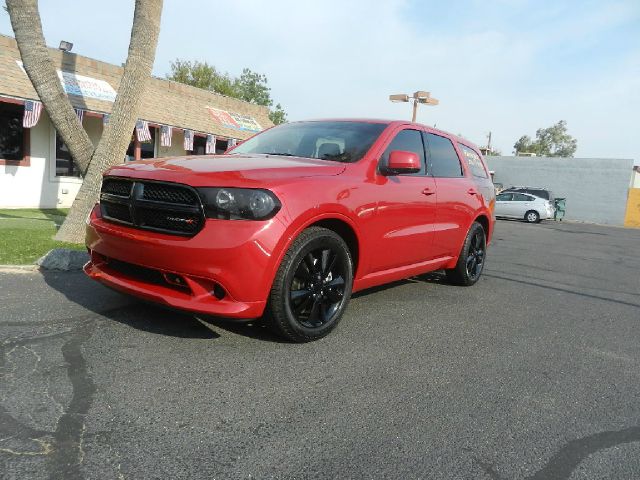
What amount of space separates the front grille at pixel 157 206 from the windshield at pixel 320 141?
4.69ft

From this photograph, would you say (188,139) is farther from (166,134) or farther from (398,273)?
(398,273)

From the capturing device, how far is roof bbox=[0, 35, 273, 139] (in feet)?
39.4

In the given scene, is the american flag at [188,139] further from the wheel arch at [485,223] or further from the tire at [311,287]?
the tire at [311,287]

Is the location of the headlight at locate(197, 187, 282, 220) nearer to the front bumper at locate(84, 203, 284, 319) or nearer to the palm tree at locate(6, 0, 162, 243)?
the front bumper at locate(84, 203, 284, 319)

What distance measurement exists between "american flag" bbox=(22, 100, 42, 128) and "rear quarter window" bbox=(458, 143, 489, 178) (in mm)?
9948

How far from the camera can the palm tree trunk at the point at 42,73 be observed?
273 inches

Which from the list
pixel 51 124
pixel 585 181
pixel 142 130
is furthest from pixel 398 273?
pixel 585 181

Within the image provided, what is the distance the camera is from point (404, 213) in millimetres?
4477

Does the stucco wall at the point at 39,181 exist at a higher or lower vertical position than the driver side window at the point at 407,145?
lower

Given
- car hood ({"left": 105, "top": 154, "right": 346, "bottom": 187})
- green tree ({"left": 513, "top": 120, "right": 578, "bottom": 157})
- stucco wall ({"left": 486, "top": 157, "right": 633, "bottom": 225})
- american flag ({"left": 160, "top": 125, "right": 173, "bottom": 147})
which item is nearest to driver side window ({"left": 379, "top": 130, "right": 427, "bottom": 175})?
car hood ({"left": 105, "top": 154, "right": 346, "bottom": 187})

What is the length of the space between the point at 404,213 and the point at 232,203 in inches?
73.0

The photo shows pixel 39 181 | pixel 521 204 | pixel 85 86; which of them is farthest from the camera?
pixel 521 204

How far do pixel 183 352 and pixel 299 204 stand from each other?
1251 millimetres

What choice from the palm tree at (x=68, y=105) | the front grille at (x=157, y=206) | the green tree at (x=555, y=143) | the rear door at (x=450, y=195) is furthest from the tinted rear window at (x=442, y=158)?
the green tree at (x=555, y=143)
